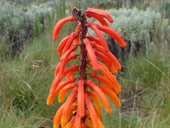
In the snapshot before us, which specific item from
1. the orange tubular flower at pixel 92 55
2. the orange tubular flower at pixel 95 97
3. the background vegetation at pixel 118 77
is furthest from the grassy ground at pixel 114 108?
the orange tubular flower at pixel 92 55

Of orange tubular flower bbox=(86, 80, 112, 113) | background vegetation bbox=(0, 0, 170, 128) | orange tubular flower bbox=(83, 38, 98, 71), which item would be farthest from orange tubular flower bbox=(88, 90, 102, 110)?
background vegetation bbox=(0, 0, 170, 128)

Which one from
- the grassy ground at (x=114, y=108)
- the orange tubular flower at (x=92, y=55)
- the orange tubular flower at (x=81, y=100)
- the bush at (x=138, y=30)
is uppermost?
the orange tubular flower at (x=92, y=55)

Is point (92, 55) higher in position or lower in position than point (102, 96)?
higher

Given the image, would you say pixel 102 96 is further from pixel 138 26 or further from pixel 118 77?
pixel 138 26

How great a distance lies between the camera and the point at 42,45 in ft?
20.6

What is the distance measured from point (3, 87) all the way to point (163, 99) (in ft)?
9.81

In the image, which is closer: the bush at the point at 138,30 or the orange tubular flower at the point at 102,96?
the orange tubular flower at the point at 102,96

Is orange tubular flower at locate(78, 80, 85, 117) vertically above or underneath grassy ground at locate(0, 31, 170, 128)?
above

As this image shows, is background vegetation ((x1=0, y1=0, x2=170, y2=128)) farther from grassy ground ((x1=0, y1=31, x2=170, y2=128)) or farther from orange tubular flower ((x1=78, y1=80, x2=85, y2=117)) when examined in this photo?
orange tubular flower ((x1=78, y1=80, x2=85, y2=117))

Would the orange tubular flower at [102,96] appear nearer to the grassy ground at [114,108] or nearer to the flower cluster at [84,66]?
the flower cluster at [84,66]

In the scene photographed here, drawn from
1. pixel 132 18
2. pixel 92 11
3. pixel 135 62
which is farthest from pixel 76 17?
pixel 132 18

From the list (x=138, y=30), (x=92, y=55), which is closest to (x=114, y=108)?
(x=92, y=55)

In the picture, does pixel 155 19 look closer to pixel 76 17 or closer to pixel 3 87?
pixel 3 87

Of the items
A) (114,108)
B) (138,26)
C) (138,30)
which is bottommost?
(114,108)
